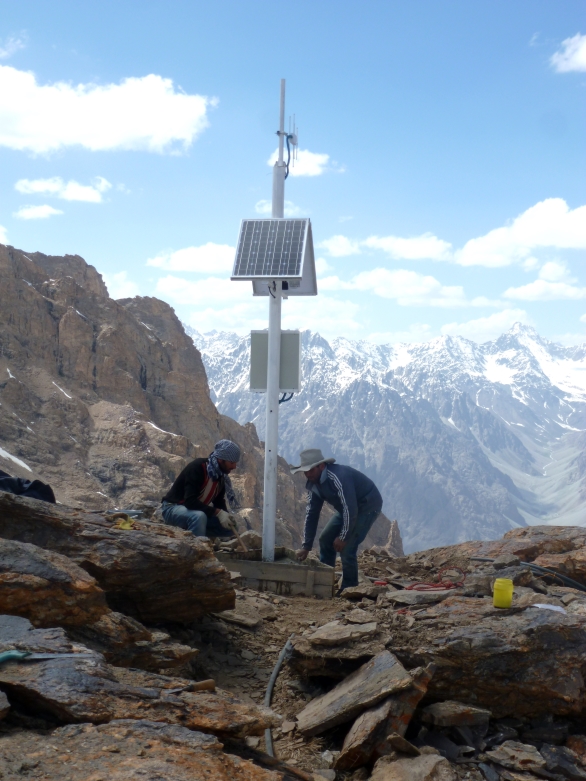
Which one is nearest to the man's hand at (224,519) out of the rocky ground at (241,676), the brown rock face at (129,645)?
the rocky ground at (241,676)

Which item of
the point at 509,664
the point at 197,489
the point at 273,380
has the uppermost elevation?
the point at 273,380

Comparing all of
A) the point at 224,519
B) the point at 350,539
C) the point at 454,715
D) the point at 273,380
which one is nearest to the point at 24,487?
the point at 224,519

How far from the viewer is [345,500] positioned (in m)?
10.1

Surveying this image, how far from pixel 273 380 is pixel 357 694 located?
19.4ft

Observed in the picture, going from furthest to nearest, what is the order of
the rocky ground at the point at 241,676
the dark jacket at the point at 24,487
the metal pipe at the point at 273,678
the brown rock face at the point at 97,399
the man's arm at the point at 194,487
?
the brown rock face at the point at 97,399
the man's arm at the point at 194,487
the dark jacket at the point at 24,487
the metal pipe at the point at 273,678
the rocky ground at the point at 241,676

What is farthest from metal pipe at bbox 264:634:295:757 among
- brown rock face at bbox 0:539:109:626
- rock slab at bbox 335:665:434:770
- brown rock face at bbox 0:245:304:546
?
brown rock face at bbox 0:245:304:546

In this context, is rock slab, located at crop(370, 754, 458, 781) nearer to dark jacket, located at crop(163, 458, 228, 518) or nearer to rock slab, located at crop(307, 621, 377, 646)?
rock slab, located at crop(307, 621, 377, 646)

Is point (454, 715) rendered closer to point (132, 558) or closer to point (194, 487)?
point (132, 558)

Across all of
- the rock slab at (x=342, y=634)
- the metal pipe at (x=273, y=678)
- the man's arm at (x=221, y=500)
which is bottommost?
the metal pipe at (x=273, y=678)

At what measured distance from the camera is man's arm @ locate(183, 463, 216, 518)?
1003 centimetres

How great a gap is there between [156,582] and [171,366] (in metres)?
70.9

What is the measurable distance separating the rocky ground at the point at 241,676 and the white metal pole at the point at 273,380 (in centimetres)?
245

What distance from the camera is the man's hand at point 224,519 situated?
33.6 ft

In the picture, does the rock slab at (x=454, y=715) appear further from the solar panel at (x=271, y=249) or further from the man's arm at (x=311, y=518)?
the solar panel at (x=271, y=249)
